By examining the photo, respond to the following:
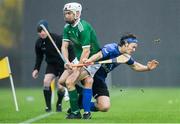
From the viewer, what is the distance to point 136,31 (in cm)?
3778

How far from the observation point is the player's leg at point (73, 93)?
1550cm

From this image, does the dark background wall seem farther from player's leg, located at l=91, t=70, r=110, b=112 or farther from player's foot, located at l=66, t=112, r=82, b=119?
player's foot, located at l=66, t=112, r=82, b=119

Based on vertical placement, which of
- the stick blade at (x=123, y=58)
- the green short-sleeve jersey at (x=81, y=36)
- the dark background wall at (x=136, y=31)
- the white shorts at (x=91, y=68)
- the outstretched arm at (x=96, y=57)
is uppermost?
the green short-sleeve jersey at (x=81, y=36)

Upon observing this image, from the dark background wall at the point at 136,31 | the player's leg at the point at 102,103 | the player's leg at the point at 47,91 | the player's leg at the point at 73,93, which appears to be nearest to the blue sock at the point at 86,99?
the player's leg at the point at 73,93

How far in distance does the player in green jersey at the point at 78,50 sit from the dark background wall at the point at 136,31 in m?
19.5

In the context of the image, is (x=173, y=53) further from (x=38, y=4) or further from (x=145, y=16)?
(x=38, y=4)

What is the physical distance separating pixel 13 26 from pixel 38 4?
31.2ft

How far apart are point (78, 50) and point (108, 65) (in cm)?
57

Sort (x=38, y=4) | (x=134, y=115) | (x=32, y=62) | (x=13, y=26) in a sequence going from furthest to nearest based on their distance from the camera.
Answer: (x=13, y=26) → (x=32, y=62) → (x=38, y=4) → (x=134, y=115)

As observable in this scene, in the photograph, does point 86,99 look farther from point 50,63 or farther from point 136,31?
point 136,31

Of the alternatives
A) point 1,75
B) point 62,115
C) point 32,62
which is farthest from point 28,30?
point 62,115

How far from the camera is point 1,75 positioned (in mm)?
19250

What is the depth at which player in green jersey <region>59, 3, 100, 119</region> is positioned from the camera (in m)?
15.4

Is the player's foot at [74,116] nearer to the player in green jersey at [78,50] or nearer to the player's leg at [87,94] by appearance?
the player in green jersey at [78,50]
